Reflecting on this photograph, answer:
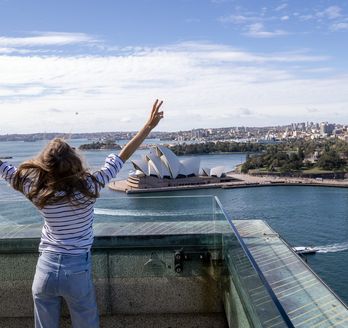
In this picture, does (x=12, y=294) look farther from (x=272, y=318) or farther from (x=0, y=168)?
(x=272, y=318)

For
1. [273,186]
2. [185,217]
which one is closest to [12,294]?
[185,217]

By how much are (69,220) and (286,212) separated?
14.9 meters

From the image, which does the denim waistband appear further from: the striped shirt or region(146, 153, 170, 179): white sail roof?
region(146, 153, 170, 179): white sail roof

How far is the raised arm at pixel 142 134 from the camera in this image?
84cm

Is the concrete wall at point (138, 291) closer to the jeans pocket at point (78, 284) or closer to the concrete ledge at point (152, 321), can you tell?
the concrete ledge at point (152, 321)

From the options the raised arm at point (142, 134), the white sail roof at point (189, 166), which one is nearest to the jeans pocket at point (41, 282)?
the raised arm at point (142, 134)

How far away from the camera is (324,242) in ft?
35.8

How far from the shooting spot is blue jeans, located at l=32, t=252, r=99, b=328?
0.74 m

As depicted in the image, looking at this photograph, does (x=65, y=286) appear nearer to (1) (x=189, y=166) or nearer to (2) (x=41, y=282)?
(2) (x=41, y=282)

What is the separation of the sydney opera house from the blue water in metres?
2.14

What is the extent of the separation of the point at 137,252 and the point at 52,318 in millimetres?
459

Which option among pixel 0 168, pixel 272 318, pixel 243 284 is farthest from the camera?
pixel 243 284

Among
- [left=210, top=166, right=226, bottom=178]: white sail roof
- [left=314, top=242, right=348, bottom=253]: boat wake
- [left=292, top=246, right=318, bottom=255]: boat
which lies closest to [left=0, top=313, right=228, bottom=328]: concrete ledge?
[left=292, top=246, right=318, bottom=255]: boat

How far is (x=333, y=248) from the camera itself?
10344 millimetres
